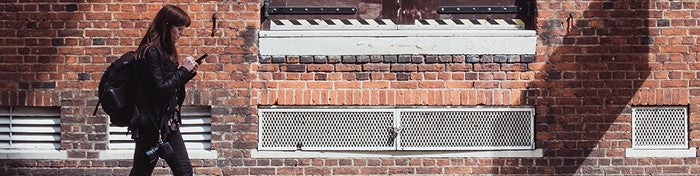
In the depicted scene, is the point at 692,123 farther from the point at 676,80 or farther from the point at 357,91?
the point at 357,91

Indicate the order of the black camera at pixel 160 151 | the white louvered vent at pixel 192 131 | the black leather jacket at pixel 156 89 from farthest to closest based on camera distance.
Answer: the white louvered vent at pixel 192 131, the black camera at pixel 160 151, the black leather jacket at pixel 156 89

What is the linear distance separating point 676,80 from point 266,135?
130 inches

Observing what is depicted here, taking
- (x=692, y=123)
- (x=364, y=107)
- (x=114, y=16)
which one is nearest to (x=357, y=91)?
(x=364, y=107)

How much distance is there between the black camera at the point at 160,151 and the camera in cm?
700

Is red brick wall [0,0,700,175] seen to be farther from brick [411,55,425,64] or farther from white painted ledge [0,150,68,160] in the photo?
white painted ledge [0,150,68,160]

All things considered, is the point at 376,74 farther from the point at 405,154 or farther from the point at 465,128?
the point at 465,128

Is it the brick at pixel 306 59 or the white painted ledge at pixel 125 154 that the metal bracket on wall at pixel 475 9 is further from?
the white painted ledge at pixel 125 154

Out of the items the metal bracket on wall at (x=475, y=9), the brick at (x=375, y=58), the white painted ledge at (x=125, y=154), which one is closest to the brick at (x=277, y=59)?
the brick at (x=375, y=58)

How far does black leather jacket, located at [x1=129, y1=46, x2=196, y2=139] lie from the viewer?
6.86 metres

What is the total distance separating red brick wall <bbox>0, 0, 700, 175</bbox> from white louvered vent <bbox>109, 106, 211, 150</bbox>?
0.11 meters

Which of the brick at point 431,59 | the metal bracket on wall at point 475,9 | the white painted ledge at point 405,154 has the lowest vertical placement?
the white painted ledge at point 405,154

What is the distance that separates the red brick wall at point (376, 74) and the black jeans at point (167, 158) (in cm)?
162

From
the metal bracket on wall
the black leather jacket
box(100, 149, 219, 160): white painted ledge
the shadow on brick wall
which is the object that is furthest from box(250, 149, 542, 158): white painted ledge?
the black leather jacket

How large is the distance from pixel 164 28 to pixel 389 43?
7.54ft
